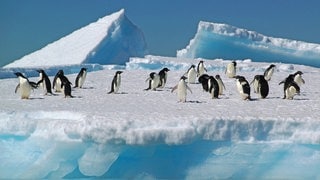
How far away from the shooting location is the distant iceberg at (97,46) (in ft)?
73.0

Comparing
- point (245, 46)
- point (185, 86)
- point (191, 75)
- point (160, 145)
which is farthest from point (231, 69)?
point (245, 46)

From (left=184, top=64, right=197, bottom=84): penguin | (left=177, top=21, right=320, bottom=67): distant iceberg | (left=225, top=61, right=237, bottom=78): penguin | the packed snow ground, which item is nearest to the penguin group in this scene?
(left=184, top=64, right=197, bottom=84): penguin

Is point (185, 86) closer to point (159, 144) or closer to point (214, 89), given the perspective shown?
point (214, 89)

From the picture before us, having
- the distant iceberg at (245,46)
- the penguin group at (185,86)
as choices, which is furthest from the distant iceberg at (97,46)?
the penguin group at (185,86)

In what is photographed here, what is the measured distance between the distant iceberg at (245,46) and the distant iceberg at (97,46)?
9.40 feet

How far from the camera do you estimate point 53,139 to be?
605 cm

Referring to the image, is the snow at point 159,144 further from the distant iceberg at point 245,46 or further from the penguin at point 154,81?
the distant iceberg at point 245,46

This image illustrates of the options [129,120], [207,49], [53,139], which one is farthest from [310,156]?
[207,49]

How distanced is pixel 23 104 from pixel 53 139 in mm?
2376

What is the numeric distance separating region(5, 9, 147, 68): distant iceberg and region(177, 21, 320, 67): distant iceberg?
2865 millimetres

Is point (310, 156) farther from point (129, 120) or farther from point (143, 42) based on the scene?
point (143, 42)

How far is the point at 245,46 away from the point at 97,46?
21.8 feet

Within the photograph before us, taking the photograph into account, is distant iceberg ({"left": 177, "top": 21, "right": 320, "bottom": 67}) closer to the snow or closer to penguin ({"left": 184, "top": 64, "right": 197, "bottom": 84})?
penguin ({"left": 184, "top": 64, "right": 197, "bottom": 84})

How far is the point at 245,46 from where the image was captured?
24.3m
